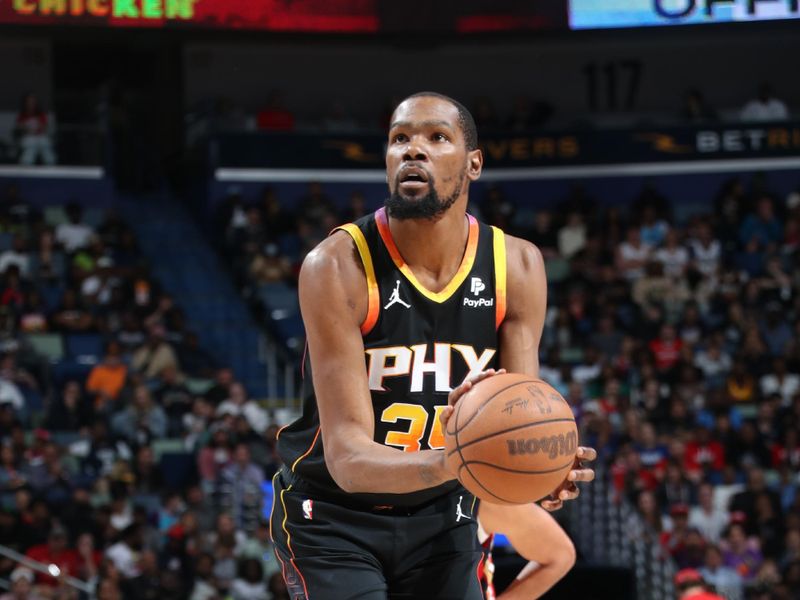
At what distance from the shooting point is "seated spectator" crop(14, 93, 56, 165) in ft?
62.8

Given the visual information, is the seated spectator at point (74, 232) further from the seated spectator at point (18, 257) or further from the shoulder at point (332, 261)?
the shoulder at point (332, 261)

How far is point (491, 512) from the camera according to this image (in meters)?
5.77

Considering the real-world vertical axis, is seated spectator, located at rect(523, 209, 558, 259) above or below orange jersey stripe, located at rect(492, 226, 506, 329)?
below

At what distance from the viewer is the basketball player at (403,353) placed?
14.5 ft

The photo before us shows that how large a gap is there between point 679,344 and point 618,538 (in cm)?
436

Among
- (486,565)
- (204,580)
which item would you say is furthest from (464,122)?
(204,580)

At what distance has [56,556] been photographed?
40.8ft

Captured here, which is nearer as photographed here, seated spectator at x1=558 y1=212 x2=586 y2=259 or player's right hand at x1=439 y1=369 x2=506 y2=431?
player's right hand at x1=439 y1=369 x2=506 y2=431

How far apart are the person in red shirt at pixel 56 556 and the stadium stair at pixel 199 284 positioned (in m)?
4.98

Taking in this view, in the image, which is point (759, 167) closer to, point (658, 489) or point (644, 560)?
point (658, 489)

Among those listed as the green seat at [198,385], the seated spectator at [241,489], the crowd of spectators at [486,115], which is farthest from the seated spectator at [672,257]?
the seated spectator at [241,489]

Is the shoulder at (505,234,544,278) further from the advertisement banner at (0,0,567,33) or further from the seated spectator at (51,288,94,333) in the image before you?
the advertisement banner at (0,0,567,33)

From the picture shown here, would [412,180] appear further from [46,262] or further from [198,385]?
[46,262]

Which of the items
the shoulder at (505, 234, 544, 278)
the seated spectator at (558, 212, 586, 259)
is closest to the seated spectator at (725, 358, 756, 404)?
the seated spectator at (558, 212, 586, 259)
